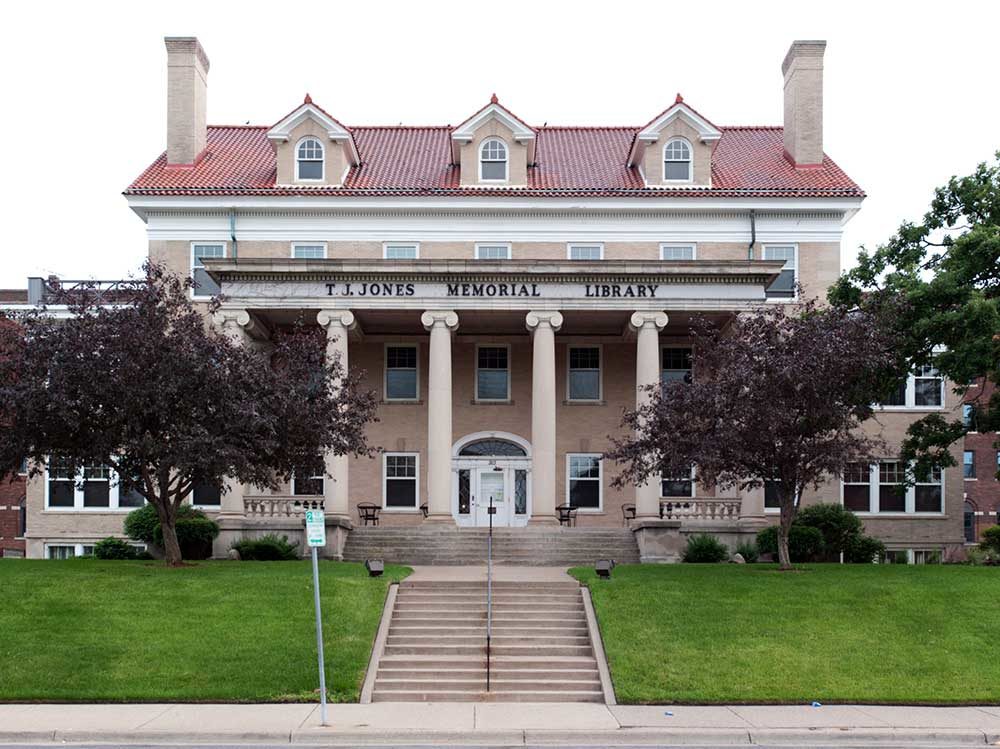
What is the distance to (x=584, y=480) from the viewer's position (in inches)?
1610

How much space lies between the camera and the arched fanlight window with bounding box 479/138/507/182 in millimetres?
41219

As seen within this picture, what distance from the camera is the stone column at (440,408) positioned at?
115 ft

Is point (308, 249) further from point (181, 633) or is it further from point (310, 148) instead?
point (181, 633)

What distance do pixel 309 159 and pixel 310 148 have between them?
1.23 feet

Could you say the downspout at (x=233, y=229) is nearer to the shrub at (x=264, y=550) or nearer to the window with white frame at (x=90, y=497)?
the window with white frame at (x=90, y=497)

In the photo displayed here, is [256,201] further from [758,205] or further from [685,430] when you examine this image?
[685,430]

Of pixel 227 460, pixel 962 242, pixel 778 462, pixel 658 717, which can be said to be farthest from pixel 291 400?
pixel 962 242

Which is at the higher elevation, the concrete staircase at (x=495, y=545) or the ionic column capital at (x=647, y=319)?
the ionic column capital at (x=647, y=319)

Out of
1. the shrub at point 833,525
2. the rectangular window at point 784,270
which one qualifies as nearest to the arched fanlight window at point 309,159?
the rectangular window at point 784,270

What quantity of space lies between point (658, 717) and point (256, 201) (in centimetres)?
2746

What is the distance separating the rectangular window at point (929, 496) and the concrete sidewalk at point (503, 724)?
965 inches

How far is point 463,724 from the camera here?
16.8m

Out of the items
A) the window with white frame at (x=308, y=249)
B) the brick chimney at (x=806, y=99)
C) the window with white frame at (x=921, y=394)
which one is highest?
the brick chimney at (x=806, y=99)

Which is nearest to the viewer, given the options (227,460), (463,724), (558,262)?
(463,724)
